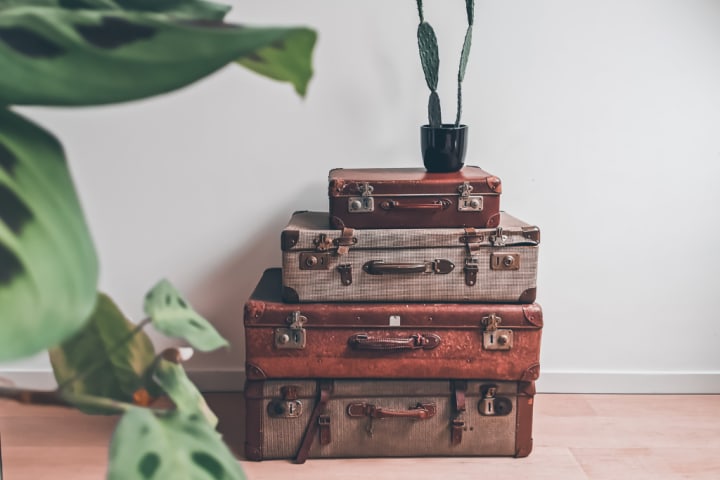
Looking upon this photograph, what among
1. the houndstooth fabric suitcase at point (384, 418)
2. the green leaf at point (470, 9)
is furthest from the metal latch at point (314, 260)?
the green leaf at point (470, 9)

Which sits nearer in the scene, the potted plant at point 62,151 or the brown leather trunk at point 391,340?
the potted plant at point 62,151

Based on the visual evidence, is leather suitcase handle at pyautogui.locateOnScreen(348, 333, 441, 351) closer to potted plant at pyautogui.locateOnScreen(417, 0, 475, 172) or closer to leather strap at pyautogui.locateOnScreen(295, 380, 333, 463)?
leather strap at pyautogui.locateOnScreen(295, 380, 333, 463)

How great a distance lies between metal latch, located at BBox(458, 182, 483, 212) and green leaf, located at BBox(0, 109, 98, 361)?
147cm

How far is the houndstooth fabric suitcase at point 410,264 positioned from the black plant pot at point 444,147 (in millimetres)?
217

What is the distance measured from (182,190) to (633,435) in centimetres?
149

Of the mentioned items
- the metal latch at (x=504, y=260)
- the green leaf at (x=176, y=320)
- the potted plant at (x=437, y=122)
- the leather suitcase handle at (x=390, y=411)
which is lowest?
the leather suitcase handle at (x=390, y=411)

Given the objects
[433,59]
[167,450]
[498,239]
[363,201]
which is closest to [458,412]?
[498,239]

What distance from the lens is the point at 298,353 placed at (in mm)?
1787

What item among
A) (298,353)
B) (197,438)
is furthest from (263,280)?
(197,438)

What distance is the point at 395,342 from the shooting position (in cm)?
177

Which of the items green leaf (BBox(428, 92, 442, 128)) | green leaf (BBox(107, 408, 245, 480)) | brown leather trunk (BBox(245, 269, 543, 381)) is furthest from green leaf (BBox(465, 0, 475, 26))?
green leaf (BBox(107, 408, 245, 480))

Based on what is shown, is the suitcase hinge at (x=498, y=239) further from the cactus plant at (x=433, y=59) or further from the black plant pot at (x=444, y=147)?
the cactus plant at (x=433, y=59)

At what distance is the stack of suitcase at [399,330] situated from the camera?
1782mm

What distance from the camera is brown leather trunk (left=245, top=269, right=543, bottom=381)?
1.78m
